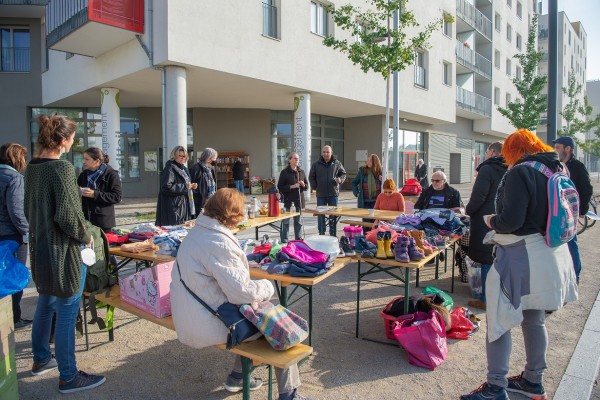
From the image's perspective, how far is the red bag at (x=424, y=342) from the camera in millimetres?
3528

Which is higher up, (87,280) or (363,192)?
(363,192)

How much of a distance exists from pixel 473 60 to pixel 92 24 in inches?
916

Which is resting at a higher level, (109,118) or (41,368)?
(109,118)

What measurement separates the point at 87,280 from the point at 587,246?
351 inches

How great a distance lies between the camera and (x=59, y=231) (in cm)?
294

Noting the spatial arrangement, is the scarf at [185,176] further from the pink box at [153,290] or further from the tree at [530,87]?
the tree at [530,87]

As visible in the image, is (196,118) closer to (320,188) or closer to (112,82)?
(112,82)

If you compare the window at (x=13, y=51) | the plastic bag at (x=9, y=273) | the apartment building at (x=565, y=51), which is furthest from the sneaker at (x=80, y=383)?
the apartment building at (x=565, y=51)

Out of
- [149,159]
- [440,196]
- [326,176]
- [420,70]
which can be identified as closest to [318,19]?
[420,70]

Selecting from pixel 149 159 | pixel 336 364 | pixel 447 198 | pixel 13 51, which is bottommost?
pixel 336 364

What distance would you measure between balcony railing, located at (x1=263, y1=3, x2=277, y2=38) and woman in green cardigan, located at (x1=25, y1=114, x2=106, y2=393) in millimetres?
11278

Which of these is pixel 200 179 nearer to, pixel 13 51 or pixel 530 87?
pixel 13 51

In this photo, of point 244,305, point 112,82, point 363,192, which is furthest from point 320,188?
point 112,82

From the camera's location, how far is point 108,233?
15.4 ft
